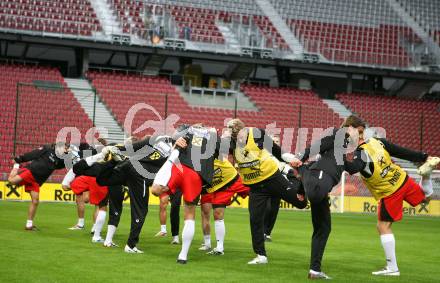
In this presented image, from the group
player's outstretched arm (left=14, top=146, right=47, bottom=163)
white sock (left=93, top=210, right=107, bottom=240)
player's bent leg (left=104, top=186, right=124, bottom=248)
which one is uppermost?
player's outstretched arm (left=14, top=146, right=47, bottom=163)

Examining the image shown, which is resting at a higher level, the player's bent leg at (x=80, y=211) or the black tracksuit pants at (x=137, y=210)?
the black tracksuit pants at (x=137, y=210)

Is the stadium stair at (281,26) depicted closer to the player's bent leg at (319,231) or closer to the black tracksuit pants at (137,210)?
the black tracksuit pants at (137,210)

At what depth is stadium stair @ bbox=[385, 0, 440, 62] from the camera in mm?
45419

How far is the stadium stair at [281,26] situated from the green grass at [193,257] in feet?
78.7

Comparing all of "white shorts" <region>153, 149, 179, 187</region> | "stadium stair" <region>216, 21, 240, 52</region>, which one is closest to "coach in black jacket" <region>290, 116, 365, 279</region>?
"white shorts" <region>153, 149, 179, 187</region>

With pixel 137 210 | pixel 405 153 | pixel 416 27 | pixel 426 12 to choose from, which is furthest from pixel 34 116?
pixel 426 12

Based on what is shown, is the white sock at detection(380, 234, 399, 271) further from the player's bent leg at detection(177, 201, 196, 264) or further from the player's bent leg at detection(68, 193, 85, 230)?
the player's bent leg at detection(68, 193, 85, 230)

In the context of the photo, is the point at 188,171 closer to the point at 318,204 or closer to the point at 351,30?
the point at 318,204

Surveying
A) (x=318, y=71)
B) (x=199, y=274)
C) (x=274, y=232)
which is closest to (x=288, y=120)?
(x=318, y=71)

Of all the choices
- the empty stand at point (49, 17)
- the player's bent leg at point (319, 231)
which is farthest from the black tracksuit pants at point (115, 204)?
the empty stand at point (49, 17)

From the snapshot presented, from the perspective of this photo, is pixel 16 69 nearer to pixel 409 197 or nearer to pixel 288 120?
pixel 288 120

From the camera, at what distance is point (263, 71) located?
44406mm

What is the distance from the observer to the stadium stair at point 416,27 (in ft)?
149

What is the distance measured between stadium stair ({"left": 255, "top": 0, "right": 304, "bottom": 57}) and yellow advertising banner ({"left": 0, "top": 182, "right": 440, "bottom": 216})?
1407 cm
